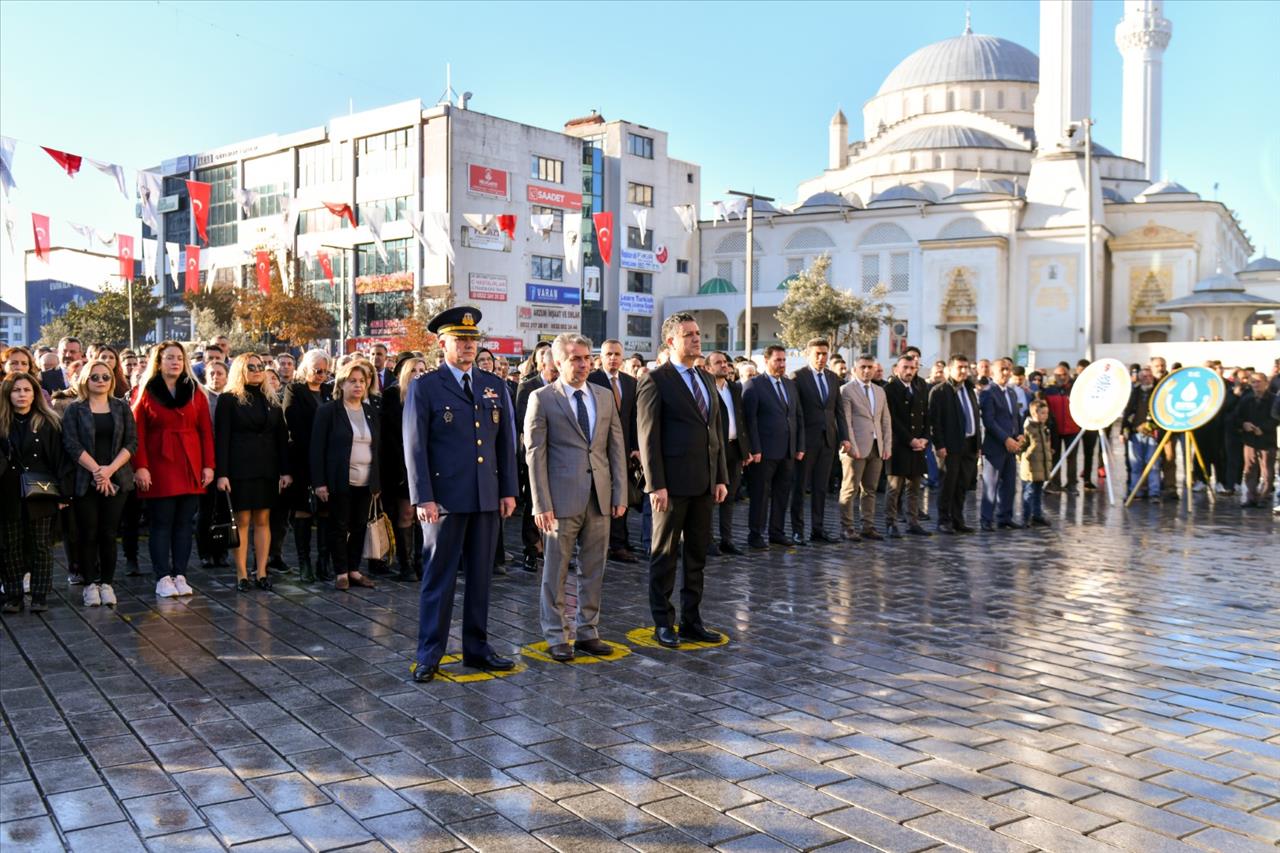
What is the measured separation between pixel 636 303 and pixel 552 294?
8.94 m

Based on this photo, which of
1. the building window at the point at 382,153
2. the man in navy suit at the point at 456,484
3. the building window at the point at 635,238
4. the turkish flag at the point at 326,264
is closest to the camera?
the man in navy suit at the point at 456,484

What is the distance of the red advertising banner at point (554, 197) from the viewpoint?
56.8 meters

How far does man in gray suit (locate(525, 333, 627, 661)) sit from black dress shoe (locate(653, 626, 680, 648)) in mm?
407

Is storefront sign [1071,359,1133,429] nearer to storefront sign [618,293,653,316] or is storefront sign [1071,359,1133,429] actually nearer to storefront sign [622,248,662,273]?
storefront sign [618,293,653,316]

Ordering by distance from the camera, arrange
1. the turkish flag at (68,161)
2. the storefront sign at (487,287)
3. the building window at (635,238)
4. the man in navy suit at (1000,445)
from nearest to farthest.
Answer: the man in navy suit at (1000,445) → the turkish flag at (68,161) → the storefront sign at (487,287) → the building window at (635,238)

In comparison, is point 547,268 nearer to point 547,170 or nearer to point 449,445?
point 547,170

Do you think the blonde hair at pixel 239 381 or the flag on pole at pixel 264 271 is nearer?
the blonde hair at pixel 239 381

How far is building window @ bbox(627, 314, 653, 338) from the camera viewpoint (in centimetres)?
6562

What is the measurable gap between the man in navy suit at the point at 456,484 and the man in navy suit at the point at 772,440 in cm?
541

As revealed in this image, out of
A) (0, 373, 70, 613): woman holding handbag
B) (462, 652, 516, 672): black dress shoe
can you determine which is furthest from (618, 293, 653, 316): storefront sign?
(462, 652, 516, 672): black dress shoe

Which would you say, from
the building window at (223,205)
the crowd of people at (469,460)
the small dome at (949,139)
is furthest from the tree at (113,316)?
the small dome at (949,139)

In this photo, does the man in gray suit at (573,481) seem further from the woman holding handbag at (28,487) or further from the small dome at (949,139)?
the small dome at (949,139)

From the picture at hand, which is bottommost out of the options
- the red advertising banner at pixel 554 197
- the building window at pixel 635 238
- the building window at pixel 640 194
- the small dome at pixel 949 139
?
the building window at pixel 635 238

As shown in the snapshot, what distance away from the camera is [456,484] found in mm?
6316
